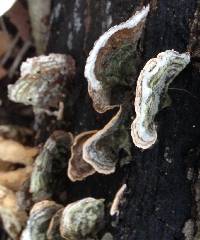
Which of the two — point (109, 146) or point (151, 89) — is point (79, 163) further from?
point (151, 89)

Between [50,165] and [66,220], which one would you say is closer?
[66,220]

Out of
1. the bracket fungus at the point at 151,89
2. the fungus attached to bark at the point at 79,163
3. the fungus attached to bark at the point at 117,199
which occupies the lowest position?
the fungus attached to bark at the point at 117,199

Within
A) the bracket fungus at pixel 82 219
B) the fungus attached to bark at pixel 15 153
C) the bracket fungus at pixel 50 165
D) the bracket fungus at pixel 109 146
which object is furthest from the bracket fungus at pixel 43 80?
the bracket fungus at pixel 82 219

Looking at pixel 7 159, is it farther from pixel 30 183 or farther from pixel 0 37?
pixel 0 37

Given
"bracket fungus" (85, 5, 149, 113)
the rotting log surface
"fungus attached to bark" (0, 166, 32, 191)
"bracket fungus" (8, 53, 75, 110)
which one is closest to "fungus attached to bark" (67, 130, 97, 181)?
the rotting log surface

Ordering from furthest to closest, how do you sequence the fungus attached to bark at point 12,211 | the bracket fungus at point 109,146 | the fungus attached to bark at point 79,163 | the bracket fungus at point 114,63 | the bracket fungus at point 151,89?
1. the fungus attached to bark at point 12,211
2. the fungus attached to bark at point 79,163
3. the bracket fungus at point 109,146
4. the bracket fungus at point 114,63
5. the bracket fungus at point 151,89

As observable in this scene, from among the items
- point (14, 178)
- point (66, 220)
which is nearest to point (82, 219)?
point (66, 220)

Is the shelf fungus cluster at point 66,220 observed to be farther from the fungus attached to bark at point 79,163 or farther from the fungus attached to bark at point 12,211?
the fungus attached to bark at point 12,211
